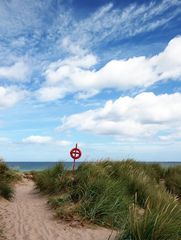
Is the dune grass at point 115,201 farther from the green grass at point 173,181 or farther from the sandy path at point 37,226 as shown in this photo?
the green grass at point 173,181

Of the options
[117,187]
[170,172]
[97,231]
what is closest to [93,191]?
[117,187]

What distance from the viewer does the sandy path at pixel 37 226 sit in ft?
24.1

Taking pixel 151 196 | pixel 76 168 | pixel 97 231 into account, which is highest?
pixel 76 168

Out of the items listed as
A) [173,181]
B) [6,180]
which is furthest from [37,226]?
[173,181]

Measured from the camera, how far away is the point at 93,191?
9.27 m

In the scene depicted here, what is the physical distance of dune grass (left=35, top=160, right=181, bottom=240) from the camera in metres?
6.03

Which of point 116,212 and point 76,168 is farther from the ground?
point 76,168

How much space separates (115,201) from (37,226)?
209 cm

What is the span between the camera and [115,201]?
8.94m

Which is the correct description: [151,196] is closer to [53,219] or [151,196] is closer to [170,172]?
[53,219]

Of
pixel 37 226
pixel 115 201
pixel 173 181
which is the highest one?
pixel 173 181

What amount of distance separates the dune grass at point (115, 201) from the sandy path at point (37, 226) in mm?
393

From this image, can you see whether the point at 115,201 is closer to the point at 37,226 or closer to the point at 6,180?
the point at 37,226

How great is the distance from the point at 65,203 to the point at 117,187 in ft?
4.99
